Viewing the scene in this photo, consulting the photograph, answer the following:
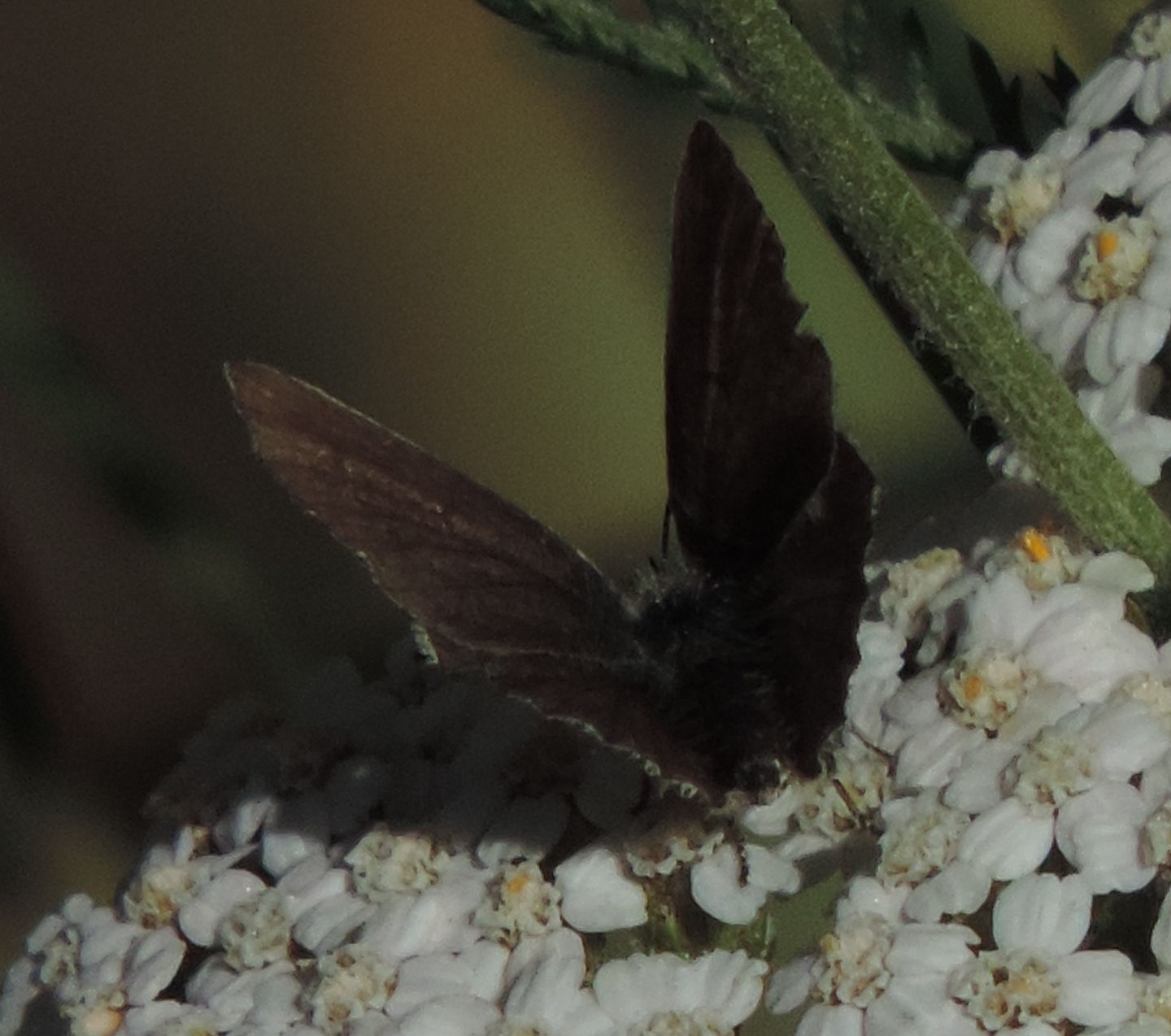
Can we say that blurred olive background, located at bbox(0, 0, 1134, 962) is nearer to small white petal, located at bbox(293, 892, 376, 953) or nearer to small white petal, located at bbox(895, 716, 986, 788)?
small white petal, located at bbox(293, 892, 376, 953)

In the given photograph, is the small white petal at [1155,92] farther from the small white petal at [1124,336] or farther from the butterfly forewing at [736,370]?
the butterfly forewing at [736,370]

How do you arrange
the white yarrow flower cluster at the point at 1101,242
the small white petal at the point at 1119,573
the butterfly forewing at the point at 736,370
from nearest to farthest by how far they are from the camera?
the butterfly forewing at the point at 736,370, the small white petal at the point at 1119,573, the white yarrow flower cluster at the point at 1101,242

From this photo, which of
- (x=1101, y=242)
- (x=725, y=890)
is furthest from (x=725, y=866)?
(x=1101, y=242)

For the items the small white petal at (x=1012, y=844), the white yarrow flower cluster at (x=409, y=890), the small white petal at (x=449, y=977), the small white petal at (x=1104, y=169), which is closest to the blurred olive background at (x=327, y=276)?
the white yarrow flower cluster at (x=409, y=890)

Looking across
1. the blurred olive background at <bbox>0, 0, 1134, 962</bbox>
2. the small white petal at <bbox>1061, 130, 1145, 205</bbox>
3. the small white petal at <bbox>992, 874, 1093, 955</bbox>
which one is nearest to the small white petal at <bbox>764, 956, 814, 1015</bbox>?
the small white petal at <bbox>992, 874, 1093, 955</bbox>

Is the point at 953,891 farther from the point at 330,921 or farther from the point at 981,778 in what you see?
the point at 330,921

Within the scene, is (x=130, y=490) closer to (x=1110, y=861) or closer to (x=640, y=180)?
(x=1110, y=861)

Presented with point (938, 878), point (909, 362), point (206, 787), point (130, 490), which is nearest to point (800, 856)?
point (938, 878)
